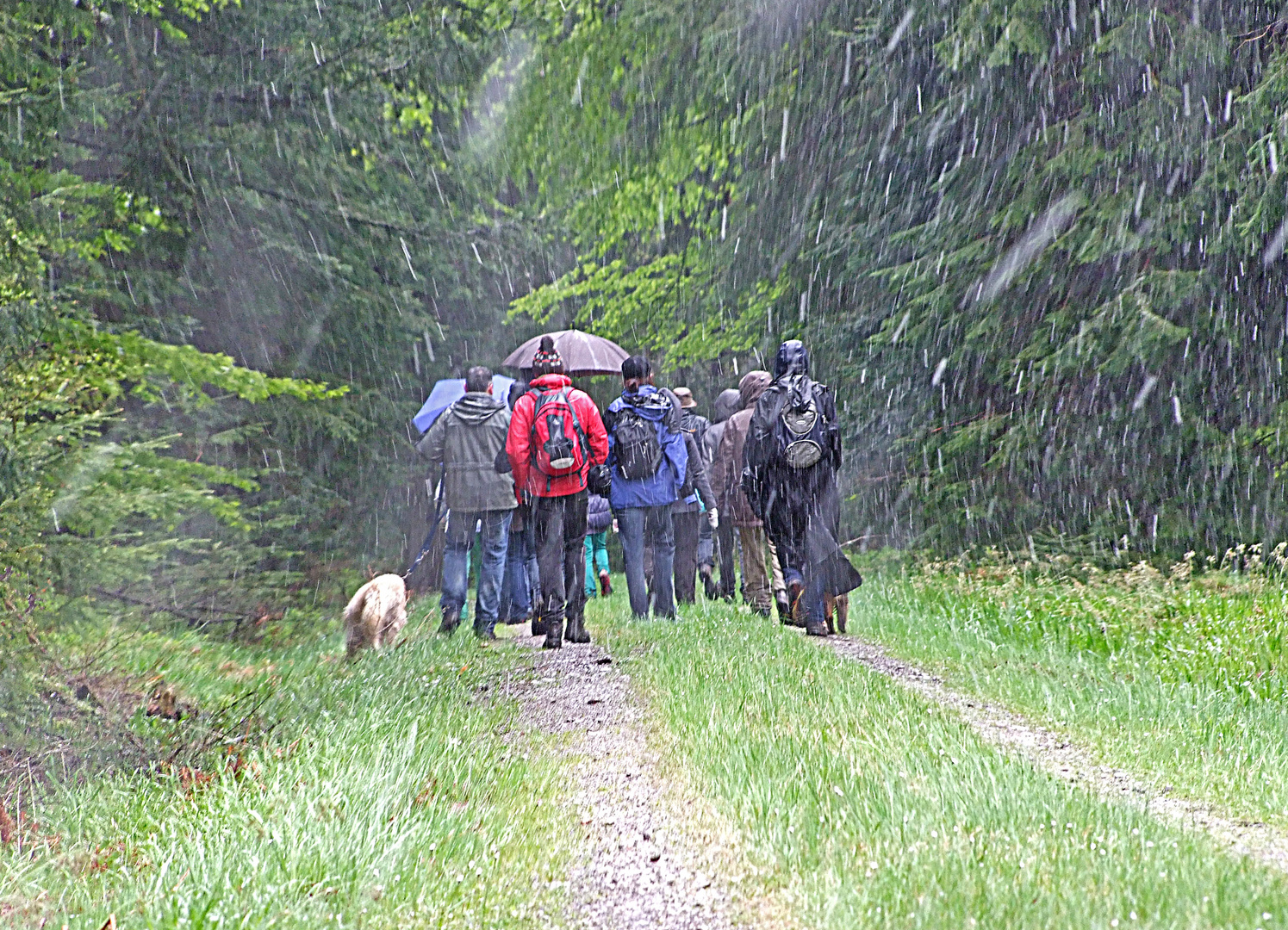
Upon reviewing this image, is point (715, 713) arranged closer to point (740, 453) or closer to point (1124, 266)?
point (740, 453)

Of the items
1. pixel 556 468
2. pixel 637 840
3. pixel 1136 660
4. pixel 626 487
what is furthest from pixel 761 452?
pixel 637 840

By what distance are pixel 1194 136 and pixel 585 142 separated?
19.1ft

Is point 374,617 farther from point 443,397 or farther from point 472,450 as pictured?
point 443,397

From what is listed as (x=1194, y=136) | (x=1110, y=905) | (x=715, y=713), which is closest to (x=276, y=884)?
(x=1110, y=905)

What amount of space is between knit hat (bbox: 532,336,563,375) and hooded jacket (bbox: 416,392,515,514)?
0.94 meters

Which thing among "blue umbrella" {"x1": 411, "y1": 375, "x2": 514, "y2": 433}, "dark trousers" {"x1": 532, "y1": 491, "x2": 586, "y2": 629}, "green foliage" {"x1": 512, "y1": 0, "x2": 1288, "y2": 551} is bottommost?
"dark trousers" {"x1": 532, "y1": 491, "x2": 586, "y2": 629}

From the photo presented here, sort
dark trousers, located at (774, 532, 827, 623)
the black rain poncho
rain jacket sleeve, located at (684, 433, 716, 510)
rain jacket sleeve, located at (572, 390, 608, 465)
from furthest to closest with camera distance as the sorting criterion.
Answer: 1. rain jacket sleeve, located at (684, 433, 716, 510)
2. dark trousers, located at (774, 532, 827, 623)
3. the black rain poncho
4. rain jacket sleeve, located at (572, 390, 608, 465)

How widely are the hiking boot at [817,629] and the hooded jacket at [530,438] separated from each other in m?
2.09

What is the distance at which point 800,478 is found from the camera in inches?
338

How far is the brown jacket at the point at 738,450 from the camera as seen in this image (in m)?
9.83

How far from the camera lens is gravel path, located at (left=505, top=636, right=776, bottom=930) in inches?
129

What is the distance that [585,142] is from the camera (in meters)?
11.8

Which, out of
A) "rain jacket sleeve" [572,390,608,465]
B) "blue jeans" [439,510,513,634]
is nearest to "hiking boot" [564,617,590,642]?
"blue jeans" [439,510,513,634]

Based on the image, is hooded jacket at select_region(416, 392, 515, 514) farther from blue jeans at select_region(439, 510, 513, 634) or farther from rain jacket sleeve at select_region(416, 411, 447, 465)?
blue jeans at select_region(439, 510, 513, 634)
